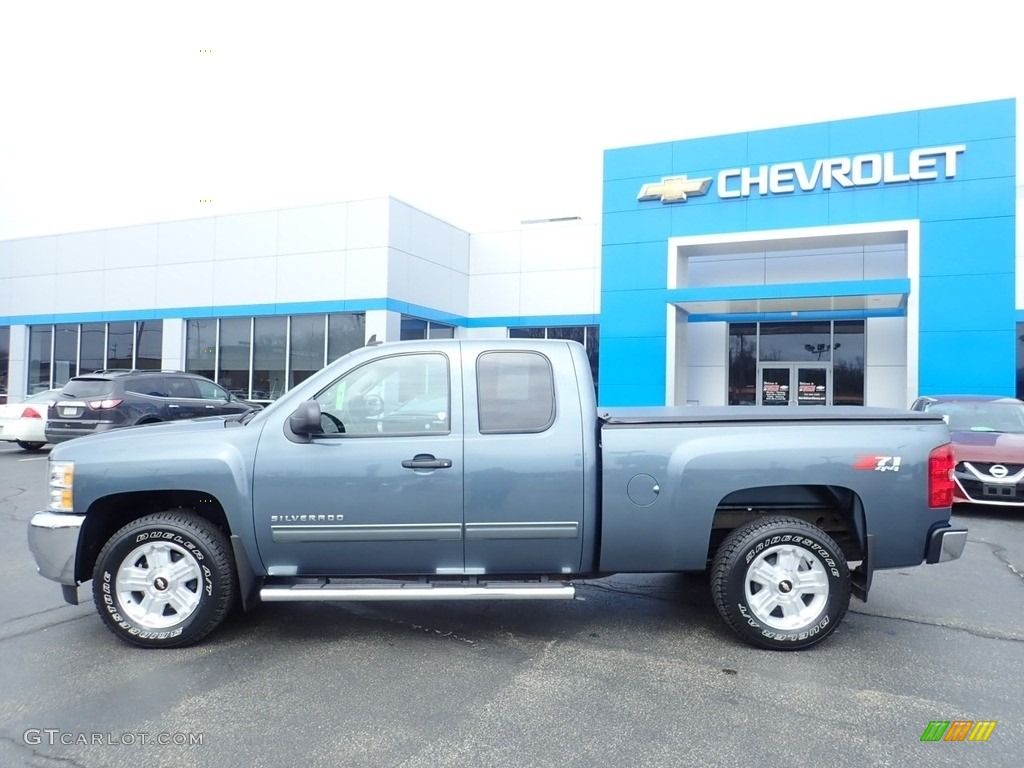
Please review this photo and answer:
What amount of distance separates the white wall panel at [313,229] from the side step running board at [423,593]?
50.0 ft

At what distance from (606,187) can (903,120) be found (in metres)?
7.10

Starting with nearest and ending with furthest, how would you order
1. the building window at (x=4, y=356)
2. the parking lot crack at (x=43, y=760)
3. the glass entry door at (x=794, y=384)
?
1. the parking lot crack at (x=43, y=760)
2. the glass entry door at (x=794, y=384)
3. the building window at (x=4, y=356)

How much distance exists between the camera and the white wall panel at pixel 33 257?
2258 cm

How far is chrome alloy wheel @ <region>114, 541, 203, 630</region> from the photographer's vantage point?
13.5 ft

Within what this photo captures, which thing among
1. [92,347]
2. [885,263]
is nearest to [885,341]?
[885,263]

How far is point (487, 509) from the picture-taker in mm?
4055

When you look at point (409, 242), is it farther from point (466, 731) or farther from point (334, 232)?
point (466, 731)

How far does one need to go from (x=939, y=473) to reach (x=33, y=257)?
26.9 meters

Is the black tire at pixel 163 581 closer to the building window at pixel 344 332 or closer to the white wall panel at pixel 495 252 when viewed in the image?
the building window at pixel 344 332

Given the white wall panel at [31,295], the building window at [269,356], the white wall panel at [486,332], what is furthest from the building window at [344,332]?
the white wall panel at [31,295]

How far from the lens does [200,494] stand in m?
4.27

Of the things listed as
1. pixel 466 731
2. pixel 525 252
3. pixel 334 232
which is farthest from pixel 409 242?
pixel 466 731

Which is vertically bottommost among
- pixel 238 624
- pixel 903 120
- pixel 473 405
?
pixel 238 624

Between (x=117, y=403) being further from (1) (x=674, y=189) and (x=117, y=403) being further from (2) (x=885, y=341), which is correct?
(2) (x=885, y=341)
